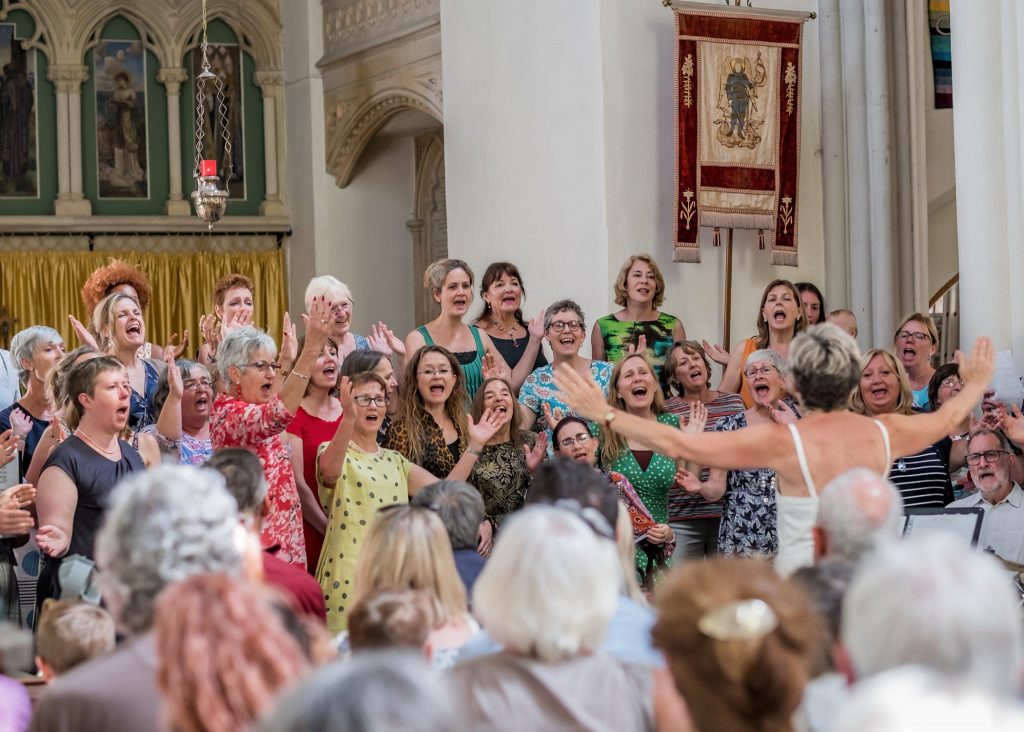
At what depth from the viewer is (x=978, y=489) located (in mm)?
5977

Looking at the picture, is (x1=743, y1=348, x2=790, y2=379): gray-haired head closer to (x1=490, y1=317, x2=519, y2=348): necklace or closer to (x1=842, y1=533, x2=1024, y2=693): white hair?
(x1=490, y1=317, x2=519, y2=348): necklace

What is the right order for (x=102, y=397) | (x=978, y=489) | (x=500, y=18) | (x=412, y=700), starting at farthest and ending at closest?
(x=500, y=18), (x=978, y=489), (x=102, y=397), (x=412, y=700)

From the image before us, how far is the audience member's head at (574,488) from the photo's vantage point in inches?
143

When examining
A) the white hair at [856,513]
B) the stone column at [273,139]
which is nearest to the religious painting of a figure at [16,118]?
the stone column at [273,139]

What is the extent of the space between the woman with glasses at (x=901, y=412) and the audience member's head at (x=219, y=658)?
13.3 feet

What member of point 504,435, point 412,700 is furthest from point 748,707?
point 504,435

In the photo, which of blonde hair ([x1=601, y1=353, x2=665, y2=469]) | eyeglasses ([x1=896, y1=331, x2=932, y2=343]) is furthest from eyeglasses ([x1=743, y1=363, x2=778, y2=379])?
eyeglasses ([x1=896, y1=331, x2=932, y2=343])

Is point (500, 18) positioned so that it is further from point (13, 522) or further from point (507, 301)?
point (13, 522)

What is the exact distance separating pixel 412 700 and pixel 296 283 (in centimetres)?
1233

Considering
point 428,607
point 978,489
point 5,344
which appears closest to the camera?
point 428,607

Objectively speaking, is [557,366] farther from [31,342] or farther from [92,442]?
[92,442]

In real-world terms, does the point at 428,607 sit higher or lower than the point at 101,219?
lower

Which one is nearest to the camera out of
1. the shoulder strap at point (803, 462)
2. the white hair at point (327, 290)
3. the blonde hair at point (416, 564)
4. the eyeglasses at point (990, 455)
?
the blonde hair at point (416, 564)

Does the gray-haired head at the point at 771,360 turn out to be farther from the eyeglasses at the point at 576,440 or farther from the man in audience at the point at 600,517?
the man in audience at the point at 600,517
